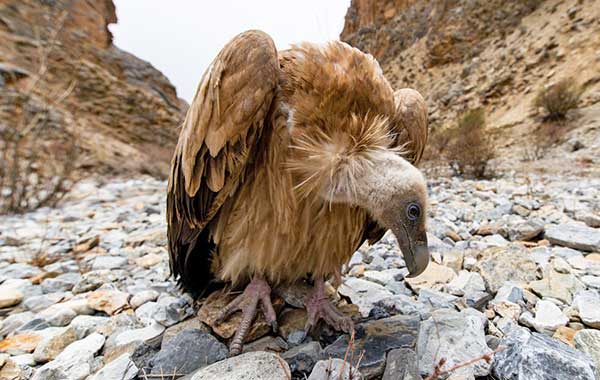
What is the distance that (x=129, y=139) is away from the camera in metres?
12.0

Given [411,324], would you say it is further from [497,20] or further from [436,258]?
[497,20]

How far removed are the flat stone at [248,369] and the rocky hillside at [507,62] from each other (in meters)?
6.64

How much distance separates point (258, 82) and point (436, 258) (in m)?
1.91

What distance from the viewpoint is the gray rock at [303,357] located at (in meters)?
1.35

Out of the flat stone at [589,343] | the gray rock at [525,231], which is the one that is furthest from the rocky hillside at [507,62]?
the flat stone at [589,343]

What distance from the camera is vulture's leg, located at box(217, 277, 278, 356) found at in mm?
1579

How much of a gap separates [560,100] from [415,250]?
34.4ft

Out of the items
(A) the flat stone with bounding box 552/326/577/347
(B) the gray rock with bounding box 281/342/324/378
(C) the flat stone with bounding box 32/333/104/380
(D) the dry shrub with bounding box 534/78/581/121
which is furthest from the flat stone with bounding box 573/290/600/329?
(D) the dry shrub with bounding box 534/78/581/121

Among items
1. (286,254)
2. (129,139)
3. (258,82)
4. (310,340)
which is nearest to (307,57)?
(258,82)

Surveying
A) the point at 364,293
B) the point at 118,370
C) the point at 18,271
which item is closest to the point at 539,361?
the point at 364,293

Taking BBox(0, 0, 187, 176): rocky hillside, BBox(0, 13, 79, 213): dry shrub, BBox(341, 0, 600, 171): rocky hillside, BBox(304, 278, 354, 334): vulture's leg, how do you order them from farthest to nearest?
BBox(341, 0, 600, 171): rocky hillside, BBox(0, 0, 187, 176): rocky hillside, BBox(0, 13, 79, 213): dry shrub, BBox(304, 278, 354, 334): vulture's leg

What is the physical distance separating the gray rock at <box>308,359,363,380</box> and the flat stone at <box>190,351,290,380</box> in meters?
0.11

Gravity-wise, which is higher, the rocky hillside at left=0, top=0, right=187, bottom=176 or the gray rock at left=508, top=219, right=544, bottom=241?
the rocky hillside at left=0, top=0, right=187, bottom=176

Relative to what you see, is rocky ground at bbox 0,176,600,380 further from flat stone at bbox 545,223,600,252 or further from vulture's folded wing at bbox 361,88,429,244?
vulture's folded wing at bbox 361,88,429,244
